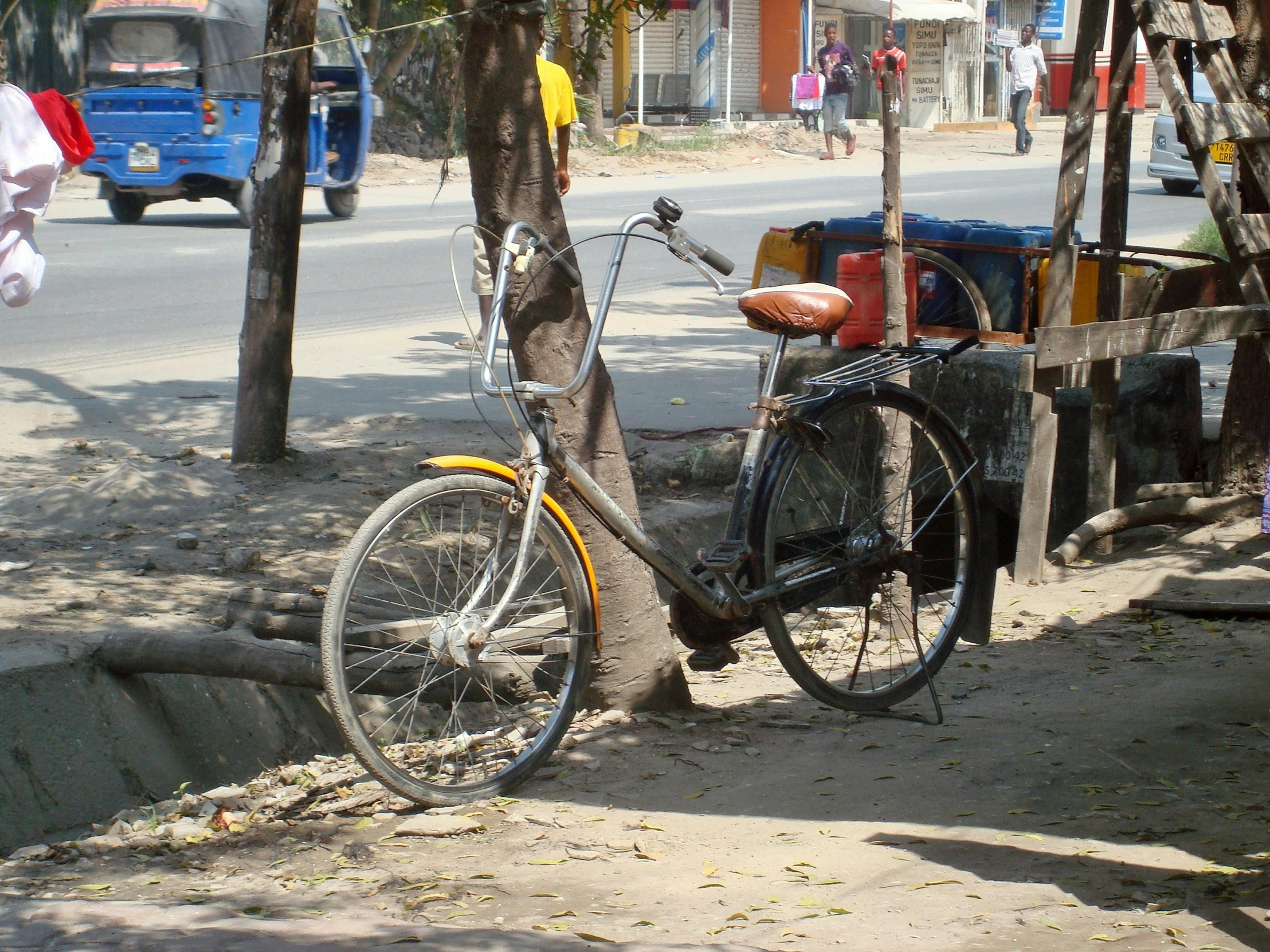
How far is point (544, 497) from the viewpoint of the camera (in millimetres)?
3492

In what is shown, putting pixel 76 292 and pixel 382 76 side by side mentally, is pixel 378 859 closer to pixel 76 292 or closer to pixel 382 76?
pixel 76 292

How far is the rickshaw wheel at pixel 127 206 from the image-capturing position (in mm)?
15953

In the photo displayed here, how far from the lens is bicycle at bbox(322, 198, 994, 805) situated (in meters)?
3.45

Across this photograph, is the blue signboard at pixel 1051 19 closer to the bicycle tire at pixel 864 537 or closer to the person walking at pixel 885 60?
the person walking at pixel 885 60

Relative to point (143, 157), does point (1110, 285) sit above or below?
below

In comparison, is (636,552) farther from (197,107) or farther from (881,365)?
(197,107)

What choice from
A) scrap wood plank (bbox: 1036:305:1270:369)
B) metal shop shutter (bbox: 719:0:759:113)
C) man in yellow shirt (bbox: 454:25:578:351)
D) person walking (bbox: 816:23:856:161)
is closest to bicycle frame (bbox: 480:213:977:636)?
scrap wood plank (bbox: 1036:305:1270:369)

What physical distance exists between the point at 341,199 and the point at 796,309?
13.7 m

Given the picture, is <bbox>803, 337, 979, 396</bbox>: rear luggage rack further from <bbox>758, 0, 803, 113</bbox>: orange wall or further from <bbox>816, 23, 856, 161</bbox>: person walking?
<bbox>758, 0, 803, 113</bbox>: orange wall

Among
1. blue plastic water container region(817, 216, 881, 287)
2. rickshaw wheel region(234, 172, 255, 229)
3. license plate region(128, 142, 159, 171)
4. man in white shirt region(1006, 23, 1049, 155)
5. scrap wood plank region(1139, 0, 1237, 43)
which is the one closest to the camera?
scrap wood plank region(1139, 0, 1237, 43)

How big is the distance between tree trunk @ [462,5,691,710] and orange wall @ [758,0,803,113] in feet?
108

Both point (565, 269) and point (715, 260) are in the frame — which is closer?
point (715, 260)

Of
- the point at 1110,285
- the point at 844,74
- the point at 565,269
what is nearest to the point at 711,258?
the point at 565,269

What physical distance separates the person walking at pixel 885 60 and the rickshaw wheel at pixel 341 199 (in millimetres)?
6225
